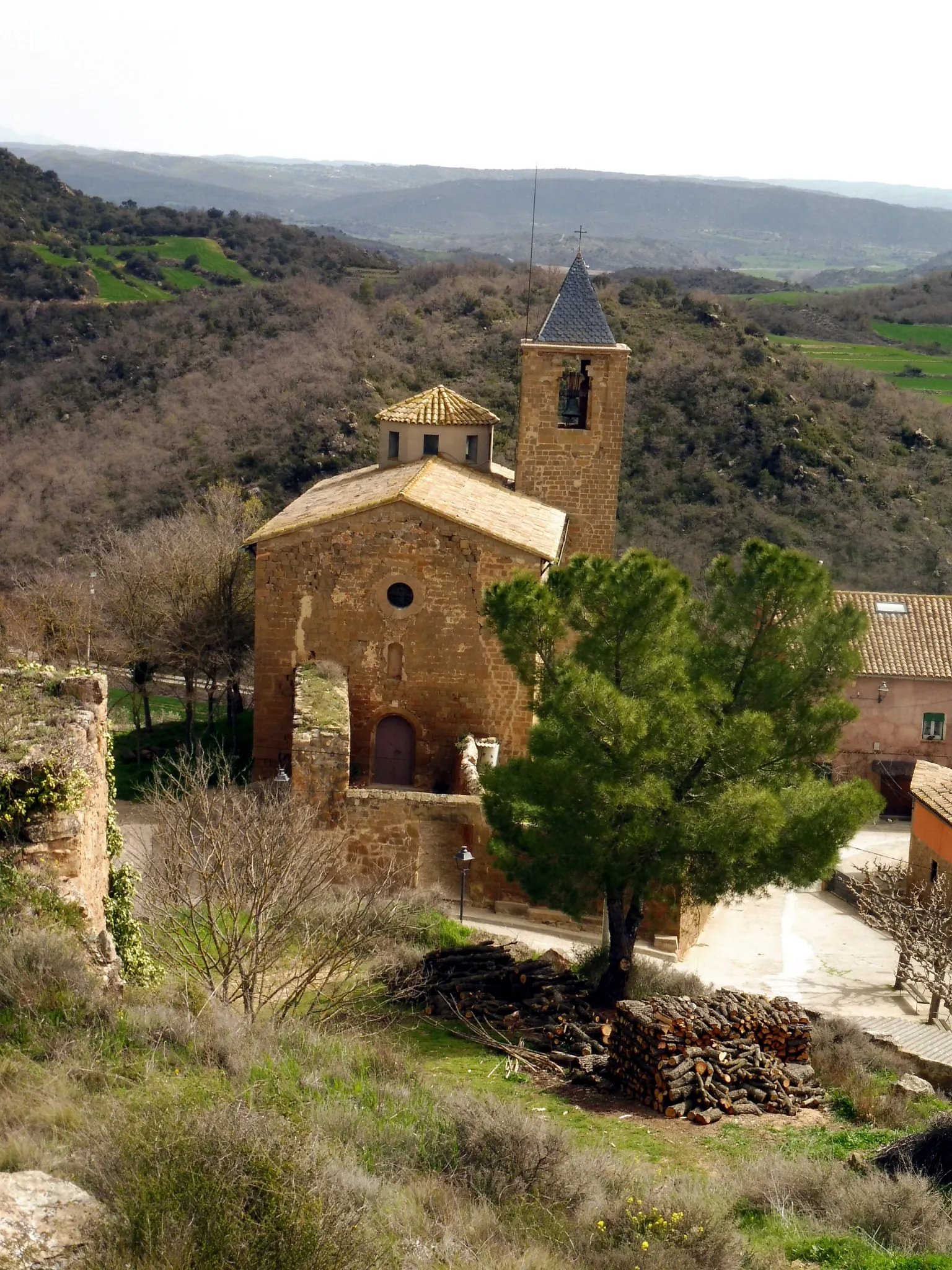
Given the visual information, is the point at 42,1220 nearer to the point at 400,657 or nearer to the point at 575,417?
the point at 400,657

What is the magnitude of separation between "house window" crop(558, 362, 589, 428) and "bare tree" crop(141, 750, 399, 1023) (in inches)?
448

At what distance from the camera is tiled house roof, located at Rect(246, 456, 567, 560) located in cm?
1856

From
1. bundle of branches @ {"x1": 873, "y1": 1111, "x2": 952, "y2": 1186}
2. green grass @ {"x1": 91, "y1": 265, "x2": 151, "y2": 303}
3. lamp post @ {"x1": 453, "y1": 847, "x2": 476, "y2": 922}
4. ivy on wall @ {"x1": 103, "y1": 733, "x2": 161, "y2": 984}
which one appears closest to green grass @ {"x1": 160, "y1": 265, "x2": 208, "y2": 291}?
green grass @ {"x1": 91, "y1": 265, "x2": 151, "y2": 303}

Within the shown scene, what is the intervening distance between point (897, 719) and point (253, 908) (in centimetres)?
1697

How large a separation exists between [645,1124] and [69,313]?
4681 cm

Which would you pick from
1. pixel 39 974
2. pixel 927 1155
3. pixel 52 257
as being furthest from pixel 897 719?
pixel 52 257

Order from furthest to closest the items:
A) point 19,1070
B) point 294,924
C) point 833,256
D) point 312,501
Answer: point 833,256, point 312,501, point 294,924, point 19,1070

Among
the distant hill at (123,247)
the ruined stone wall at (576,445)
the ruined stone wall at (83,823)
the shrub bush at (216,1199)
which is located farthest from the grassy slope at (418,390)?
the shrub bush at (216,1199)

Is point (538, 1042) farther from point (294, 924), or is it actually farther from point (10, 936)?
point (10, 936)

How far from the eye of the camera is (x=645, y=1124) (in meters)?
10.9

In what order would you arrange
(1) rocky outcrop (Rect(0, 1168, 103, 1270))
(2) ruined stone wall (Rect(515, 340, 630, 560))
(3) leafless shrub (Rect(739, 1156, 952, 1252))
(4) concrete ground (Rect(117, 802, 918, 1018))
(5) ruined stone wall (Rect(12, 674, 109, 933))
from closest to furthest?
(1) rocky outcrop (Rect(0, 1168, 103, 1270)), (3) leafless shrub (Rect(739, 1156, 952, 1252)), (5) ruined stone wall (Rect(12, 674, 109, 933)), (4) concrete ground (Rect(117, 802, 918, 1018)), (2) ruined stone wall (Rect(515, 340, 630, 560))

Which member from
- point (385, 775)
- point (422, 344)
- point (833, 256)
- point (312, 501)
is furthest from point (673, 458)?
point (833, 256)

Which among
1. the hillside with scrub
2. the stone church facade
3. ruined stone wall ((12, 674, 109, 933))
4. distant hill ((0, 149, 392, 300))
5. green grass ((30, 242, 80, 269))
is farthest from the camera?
green grass ((30, 242, 80, 269))

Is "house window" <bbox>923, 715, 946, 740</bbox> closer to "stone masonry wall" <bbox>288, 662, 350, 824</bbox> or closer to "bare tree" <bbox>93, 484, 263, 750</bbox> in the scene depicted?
"bare tree" <bbox>93, 484, 263, 750</bbox>
